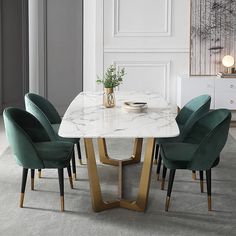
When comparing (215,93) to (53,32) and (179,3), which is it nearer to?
(179,3)

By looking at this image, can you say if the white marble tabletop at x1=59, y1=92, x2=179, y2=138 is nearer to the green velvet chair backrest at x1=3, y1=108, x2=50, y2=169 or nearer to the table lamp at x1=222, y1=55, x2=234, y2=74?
the green velvet chair backrest at x1=3, y1=108, x2=50, y2=169

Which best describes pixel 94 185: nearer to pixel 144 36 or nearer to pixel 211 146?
pixel 211 146

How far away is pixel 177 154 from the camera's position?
4039 mm

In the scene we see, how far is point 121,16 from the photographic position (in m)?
7.25

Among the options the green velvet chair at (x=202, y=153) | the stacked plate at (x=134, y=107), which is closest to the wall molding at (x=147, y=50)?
the stacked plate at (x=134, y=107)

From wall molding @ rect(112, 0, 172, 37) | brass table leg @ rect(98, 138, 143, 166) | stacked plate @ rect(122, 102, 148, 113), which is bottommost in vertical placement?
brass table leg @ rect(98, 138, 143, 166)

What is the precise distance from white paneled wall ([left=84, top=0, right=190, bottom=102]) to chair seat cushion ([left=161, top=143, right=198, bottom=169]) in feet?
10.2

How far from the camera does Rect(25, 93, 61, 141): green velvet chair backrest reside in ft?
15.2

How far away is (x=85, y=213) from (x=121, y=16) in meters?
3.91

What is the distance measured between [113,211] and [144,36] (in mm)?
3766

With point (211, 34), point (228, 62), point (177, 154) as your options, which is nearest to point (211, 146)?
point (177, 154)

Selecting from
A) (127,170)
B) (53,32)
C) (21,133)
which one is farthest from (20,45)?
(21,133)

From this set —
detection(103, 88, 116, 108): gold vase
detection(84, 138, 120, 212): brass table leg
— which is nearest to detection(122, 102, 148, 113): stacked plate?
detection(103, 88, 116, 108): gold vase

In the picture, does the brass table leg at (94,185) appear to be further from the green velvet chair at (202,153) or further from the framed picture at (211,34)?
the framed picture at (211,34)
